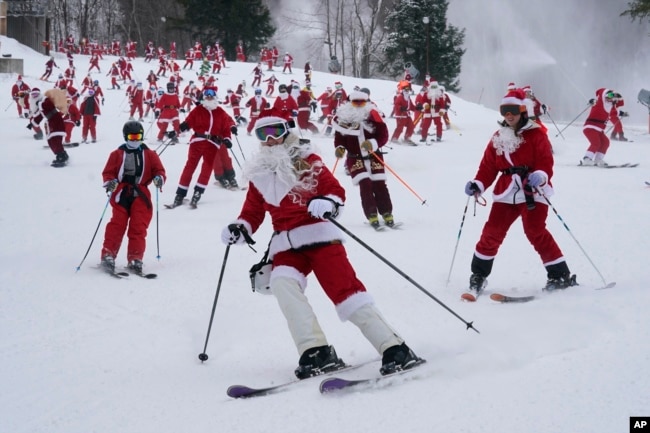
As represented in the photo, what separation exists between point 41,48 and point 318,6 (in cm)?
2407

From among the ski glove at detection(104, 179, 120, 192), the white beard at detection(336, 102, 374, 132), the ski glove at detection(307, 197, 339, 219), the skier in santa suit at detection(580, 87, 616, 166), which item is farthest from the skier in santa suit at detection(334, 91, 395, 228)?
the skier in santa suit at detection(580, 87, 616, 166)

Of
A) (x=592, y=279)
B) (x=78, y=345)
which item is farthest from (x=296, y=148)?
(x=592, y=279)

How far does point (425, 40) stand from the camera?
39562 millimetres

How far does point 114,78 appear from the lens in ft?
101

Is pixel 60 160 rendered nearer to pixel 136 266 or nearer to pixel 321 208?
pixel 136 266

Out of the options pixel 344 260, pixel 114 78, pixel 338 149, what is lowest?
pixel 344 260

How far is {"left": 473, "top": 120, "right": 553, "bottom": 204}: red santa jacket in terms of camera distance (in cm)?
499

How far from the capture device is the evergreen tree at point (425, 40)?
39.1m

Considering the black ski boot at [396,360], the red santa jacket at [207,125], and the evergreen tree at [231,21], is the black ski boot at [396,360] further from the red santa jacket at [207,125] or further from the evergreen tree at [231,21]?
the evergreen tree at [231,21]

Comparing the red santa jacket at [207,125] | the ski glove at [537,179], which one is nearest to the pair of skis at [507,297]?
the ski glove at [537,179]

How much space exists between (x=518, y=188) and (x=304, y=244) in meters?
2.15

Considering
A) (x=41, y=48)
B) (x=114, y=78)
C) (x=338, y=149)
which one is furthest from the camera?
(x=41, y=48)

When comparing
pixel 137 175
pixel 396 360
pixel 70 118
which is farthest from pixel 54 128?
pixel 396 360

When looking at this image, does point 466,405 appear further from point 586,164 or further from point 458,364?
point 586,164
